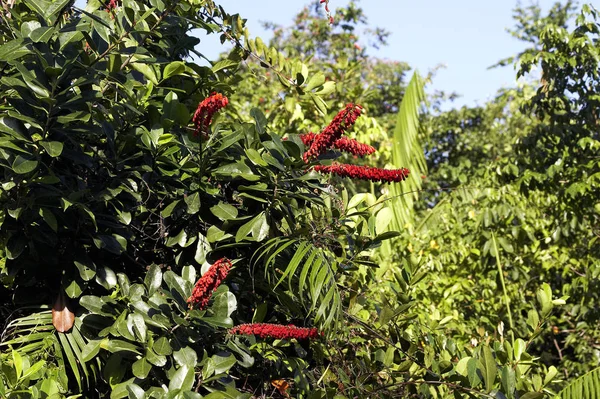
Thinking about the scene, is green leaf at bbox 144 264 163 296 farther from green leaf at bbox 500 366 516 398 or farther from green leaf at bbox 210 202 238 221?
green leaf at bbox 500 366 516 398

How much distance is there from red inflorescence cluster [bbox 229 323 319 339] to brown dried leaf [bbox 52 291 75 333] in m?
0.46

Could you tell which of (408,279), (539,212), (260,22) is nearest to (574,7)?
(260,22)

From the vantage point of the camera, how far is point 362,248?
2.50m

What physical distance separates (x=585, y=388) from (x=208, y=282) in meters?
1.79

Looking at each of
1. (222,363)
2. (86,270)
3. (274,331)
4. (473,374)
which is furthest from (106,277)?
(473,374)

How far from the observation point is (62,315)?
215 cm

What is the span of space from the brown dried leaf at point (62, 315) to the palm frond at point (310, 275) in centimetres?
54

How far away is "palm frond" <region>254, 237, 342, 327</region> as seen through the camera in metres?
1.94

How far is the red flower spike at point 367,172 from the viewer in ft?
6.58

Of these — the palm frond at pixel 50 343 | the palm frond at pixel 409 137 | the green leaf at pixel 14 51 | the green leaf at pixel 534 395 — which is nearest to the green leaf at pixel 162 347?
the palm frond at pixel 50 343

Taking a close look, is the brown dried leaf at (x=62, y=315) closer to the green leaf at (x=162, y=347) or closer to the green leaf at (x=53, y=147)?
the green leaf at (x=162, y=347)

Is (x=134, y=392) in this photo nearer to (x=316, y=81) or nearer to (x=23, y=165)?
(x=23, y=165)

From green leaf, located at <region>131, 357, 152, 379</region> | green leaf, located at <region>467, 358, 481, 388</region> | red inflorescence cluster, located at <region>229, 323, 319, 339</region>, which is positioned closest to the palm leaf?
green leaf, located at <region>467, 358, 481, 388</region>


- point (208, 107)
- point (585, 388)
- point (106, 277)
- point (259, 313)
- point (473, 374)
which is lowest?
point (585, 388)
